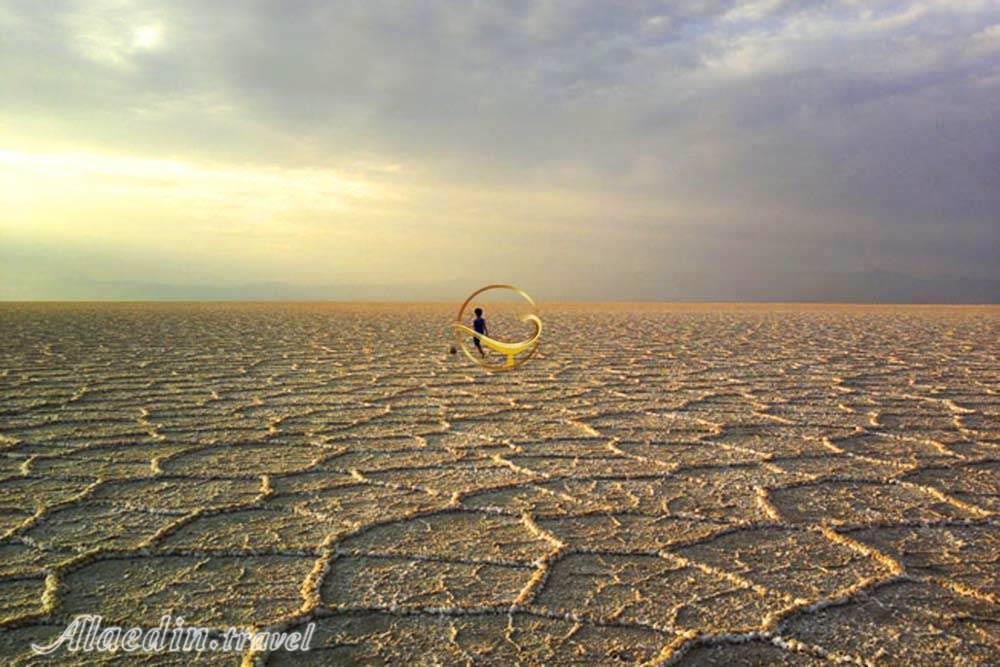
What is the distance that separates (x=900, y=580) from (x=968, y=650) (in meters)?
0.33

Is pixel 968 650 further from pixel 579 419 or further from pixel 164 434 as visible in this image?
pixel 164 434

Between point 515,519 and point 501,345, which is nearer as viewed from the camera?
point 515,519

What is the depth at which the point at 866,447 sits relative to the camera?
3219 mm

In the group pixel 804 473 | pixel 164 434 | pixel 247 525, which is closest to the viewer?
pixel 247 525

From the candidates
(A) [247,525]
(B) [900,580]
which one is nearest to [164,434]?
(A) [247,525]

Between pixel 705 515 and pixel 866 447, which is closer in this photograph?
pixel 705 515

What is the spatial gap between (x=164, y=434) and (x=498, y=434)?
1.57 metres

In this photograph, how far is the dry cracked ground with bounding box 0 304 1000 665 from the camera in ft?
5.26

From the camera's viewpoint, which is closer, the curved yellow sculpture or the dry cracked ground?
the dry cracked ground

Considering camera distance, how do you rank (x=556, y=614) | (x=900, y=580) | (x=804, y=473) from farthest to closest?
(x=804, y=473) → (x=900, y=580) → (x=556, y=614)

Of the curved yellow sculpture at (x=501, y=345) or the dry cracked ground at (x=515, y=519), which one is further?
the curved yellow sculpture at (x=501, y=345)

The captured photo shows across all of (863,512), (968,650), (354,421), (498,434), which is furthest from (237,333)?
(968,650)

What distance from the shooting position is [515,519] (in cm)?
229

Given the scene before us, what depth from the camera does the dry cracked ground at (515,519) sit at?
160cm
